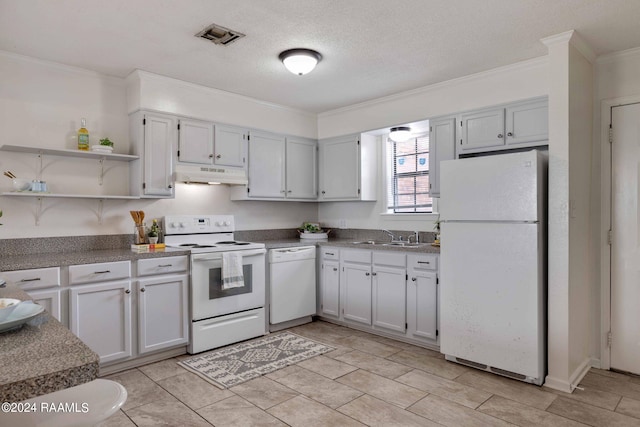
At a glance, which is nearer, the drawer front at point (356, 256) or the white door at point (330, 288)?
the drawer front at point (356, 256)

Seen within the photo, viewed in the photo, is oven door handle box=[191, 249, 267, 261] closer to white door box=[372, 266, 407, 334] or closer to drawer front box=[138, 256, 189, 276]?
drawer front box=[138, 256, 189, 276]

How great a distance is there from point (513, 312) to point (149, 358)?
2.82 meters

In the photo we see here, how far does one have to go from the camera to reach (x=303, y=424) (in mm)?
2363

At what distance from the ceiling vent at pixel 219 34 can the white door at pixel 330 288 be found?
242cm

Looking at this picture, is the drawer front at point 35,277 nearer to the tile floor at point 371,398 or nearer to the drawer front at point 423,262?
the tile floor at point 371,398

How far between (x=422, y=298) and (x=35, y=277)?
9.73ft

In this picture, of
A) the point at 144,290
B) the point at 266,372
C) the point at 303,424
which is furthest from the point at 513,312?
the point at 144,290

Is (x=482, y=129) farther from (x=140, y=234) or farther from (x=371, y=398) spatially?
(x=140, y=234)

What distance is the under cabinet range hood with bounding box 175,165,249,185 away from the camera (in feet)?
12.4

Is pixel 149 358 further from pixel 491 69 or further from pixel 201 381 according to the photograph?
pixel 491 69

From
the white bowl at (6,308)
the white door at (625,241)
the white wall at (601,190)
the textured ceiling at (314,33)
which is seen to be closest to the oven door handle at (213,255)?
the textured ceiling at (314,33)

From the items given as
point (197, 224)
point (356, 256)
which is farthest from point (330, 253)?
point (197, 224)

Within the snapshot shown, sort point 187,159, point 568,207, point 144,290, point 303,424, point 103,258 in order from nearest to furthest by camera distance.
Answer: point 303,424, point 568,207, point 103,258, point 144,290, point 187,159

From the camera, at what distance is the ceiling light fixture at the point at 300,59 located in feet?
10.1
